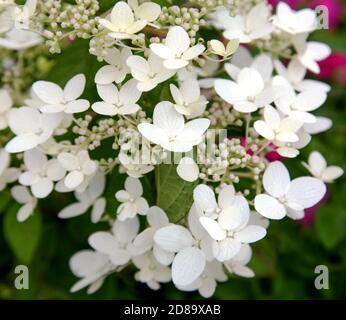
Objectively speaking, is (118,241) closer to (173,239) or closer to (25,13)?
(173,239)

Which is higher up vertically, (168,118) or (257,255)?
(168,118)

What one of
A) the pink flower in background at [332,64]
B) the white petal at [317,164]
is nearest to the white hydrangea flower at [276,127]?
the white petal at [317,164]

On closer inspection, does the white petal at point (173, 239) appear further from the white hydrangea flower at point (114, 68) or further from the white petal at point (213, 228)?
the white hydrangea flower at point (114, 68)

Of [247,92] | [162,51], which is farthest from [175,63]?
[247,92]

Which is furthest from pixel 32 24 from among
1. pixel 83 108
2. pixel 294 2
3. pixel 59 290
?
pixel 294 2

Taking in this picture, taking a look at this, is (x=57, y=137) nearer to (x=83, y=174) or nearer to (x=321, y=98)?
(x=83, y=174)

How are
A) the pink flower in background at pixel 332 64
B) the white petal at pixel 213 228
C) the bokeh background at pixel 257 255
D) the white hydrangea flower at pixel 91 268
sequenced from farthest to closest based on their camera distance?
the pink flower in background at pixel 332 64, the bokeh background at pixel 257 255, the white hydrangea flower at pixel 91 268, the white petal at pixel 213 228
